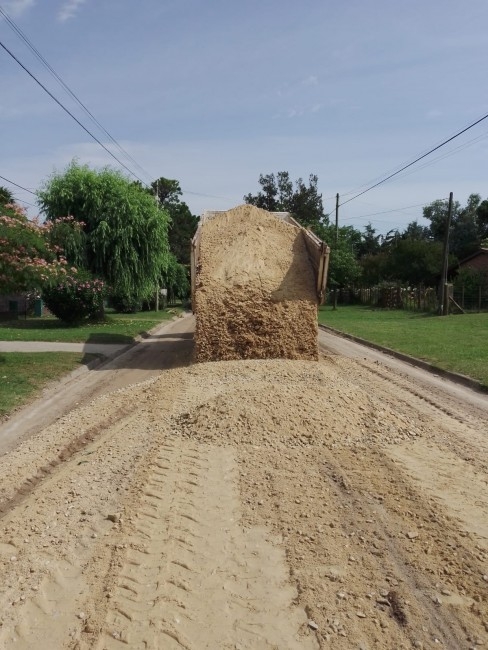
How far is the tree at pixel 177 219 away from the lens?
65062 millimetres

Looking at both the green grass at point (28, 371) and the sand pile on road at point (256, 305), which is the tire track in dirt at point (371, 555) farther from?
the sand pile on road at point (256, 305)

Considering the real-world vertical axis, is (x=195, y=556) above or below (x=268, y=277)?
below

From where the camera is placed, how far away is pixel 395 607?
3760 millimetres

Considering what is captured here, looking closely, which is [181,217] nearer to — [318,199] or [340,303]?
[318,199]

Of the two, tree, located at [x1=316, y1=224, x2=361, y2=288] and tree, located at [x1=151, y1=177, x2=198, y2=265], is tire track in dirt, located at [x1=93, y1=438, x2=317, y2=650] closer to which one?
tree, located at [x1=316, y1=224, x2=361, y2=288]

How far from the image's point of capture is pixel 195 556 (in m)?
4.40

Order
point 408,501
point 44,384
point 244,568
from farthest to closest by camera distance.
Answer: point 44,384
point 408,501
point 244,568

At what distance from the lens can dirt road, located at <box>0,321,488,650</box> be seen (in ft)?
11.8

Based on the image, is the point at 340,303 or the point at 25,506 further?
the point at 340,303

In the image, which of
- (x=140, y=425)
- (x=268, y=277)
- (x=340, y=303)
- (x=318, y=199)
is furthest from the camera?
(x=318, y=199)

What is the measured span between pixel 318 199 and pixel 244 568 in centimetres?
6360

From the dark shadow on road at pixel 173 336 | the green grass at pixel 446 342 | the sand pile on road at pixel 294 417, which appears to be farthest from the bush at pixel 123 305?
the sand pile on road at pixel 294 417

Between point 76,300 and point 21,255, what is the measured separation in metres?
13.7

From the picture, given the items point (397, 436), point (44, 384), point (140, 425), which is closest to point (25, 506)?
point (140, 425)
